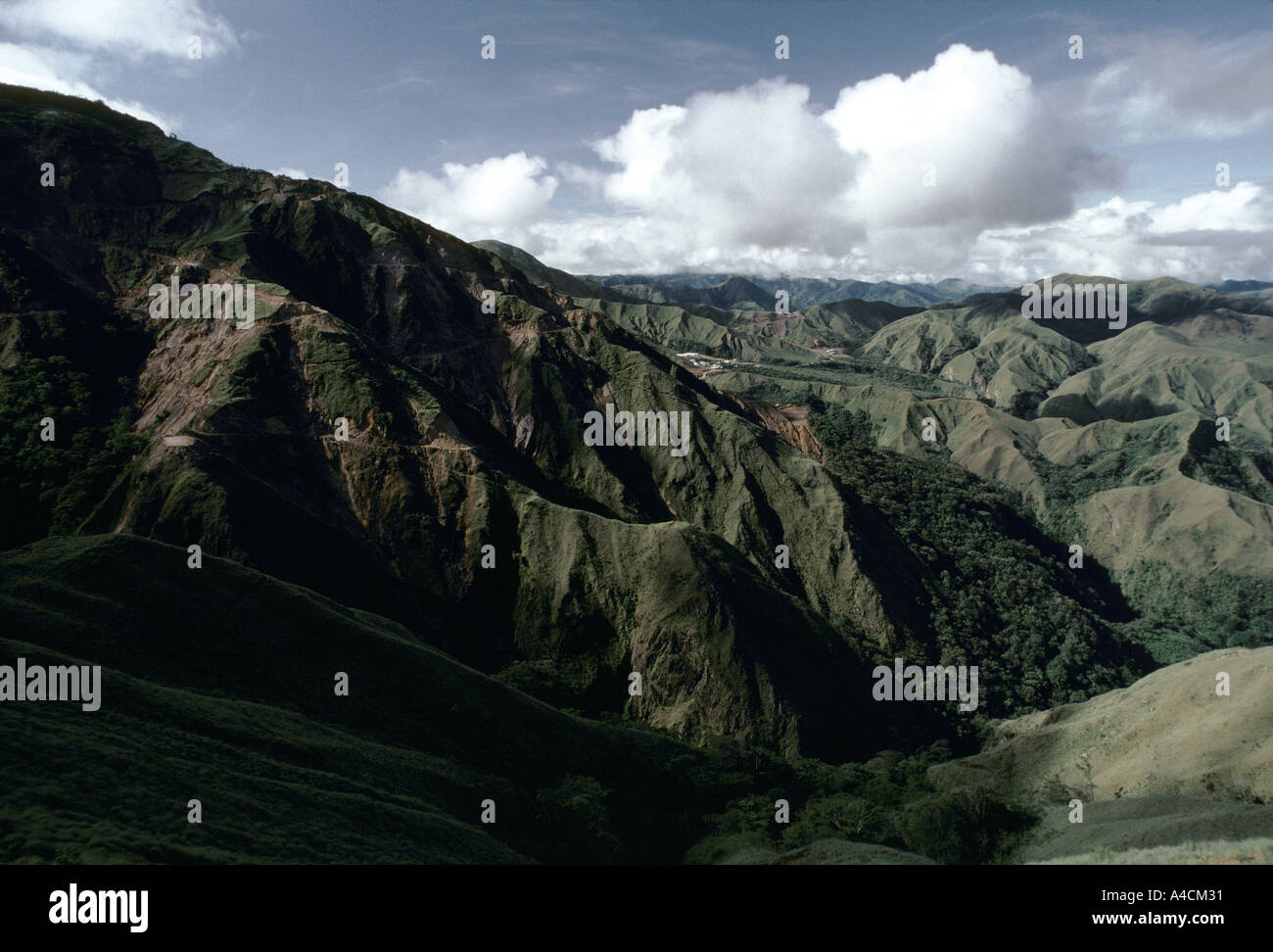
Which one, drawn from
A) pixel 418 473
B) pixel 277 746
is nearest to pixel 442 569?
pixel 418 473

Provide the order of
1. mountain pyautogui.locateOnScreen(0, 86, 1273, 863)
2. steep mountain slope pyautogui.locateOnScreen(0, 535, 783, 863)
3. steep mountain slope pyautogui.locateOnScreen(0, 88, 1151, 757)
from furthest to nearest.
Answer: steep mountain slope pyautogui.locateOnScreen(0, 88, 1151, 757) → mountain pyautogui.locateOnScreen(0, 86, 1273, 863) → steep mountain slope pyautogui.locateOnScreen(0, 535, 783, 863)

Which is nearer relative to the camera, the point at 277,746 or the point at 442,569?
the point at 277,746

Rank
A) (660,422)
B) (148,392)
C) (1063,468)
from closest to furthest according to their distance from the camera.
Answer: (148,392)
(660,422)
(1063,468)

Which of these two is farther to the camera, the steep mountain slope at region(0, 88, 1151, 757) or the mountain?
the steep mountain slope at region(0, 88, 1151, 757)

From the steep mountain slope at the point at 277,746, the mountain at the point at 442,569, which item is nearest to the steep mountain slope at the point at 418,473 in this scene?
the mountain at the point at 442,569

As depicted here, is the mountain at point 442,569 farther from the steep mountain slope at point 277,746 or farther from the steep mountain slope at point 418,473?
the steep mountain slope at point 418,473

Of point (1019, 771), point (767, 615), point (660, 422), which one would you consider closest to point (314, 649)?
point (767, 615)

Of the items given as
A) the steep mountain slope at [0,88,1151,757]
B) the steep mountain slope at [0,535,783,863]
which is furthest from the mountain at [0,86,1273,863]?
the steep mountain slope at [0,88,1151,757]

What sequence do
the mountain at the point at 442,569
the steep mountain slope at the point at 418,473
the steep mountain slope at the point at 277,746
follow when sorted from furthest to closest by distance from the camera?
the steep mountain slope at the point at 418,473 → the mountain at the point at 442,569 → the steep mountain slope at the point at 277,746

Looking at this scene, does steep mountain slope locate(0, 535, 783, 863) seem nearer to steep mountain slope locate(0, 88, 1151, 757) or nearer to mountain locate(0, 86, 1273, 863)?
mountain locate(0, 86, 1273, 863)

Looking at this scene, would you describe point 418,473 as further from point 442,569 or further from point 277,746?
point 277,746
